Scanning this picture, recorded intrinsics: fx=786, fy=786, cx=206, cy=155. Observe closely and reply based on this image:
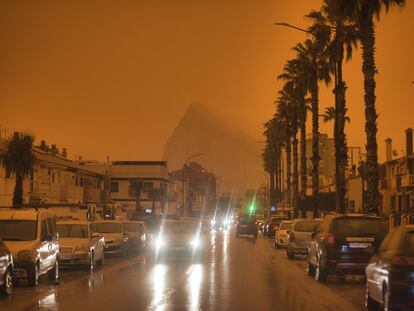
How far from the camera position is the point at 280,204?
10656 cm

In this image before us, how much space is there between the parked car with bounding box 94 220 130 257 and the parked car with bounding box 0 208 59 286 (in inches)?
474

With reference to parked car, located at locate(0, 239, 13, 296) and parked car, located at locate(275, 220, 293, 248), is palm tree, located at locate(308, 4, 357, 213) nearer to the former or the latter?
parked car, located at locate(275, 220, 293, 248)

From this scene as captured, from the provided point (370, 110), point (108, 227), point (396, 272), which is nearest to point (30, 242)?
point (396, 272)

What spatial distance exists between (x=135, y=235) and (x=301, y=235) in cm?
1026

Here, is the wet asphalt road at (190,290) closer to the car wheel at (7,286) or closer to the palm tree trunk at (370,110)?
the car wheel at (7,286)

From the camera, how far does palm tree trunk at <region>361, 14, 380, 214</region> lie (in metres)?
33.5

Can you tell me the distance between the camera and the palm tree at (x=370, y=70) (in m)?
33.4

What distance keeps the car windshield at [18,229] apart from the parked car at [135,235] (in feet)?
52.6

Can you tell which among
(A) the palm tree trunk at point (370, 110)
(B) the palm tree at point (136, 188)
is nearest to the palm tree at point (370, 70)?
(A) the palm tree trunk at point (370, 110)

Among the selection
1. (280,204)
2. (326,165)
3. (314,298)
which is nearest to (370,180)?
(314,298)

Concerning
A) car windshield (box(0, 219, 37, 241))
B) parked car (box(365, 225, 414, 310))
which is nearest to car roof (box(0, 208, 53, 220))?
car windshield (box(0, 219, 37, 241))

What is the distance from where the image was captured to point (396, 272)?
12.7m

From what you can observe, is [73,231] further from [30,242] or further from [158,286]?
→ [158,286]

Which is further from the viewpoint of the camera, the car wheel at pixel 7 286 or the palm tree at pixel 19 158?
the palm tree at pixel 19 158
